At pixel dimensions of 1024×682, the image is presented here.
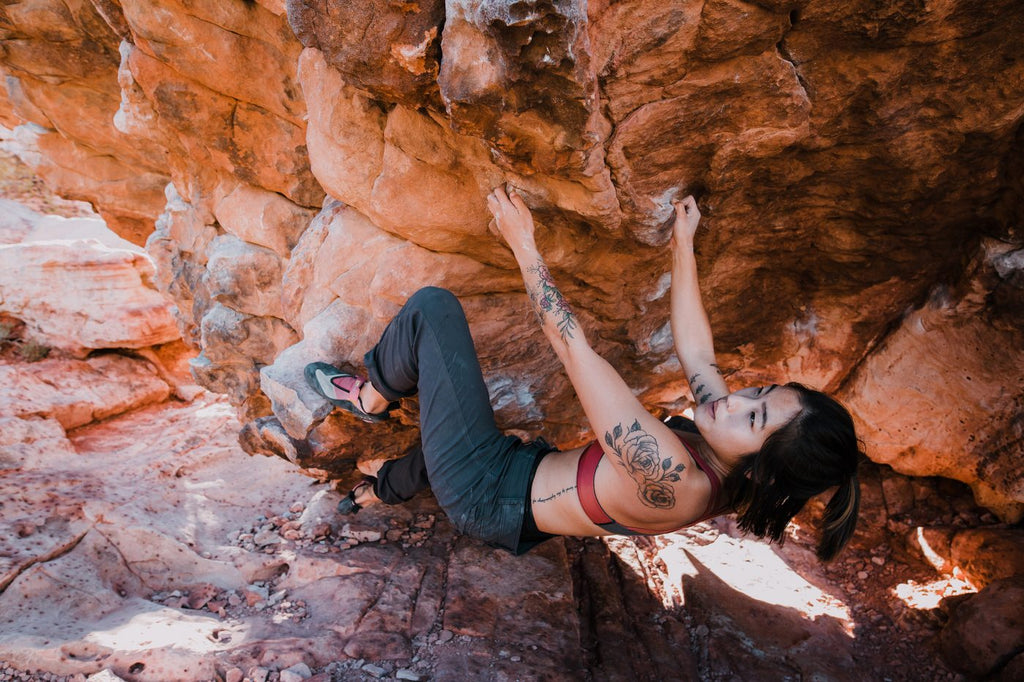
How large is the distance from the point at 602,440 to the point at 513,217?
3.28ft

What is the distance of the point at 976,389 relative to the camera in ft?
10.5

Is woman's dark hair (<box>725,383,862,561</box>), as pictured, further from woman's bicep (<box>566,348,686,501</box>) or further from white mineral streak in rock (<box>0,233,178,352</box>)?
white mineral streak in rock (<box>0,233,178,352</box>)

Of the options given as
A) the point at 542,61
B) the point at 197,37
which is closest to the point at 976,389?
the point at 542,61

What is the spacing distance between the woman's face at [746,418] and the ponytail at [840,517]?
0.38m

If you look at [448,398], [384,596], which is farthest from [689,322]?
[384,596]

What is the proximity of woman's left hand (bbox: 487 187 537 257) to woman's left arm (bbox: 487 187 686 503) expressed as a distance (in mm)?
251

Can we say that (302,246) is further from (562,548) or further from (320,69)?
(562,548)

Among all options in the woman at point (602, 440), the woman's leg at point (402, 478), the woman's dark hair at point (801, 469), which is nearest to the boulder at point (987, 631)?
the woman at point (602, 440)

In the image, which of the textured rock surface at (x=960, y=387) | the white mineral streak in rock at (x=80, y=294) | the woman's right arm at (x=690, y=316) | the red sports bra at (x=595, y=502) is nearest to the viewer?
the red sports bra at (x=595, y=502)

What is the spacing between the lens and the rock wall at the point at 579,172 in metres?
1.96

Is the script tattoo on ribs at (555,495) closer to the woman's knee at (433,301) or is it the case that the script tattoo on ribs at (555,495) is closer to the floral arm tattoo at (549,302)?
the floral arm tattoo at (549,302)

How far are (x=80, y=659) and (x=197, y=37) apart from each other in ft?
9.06

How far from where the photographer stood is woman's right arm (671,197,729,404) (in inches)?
98.0

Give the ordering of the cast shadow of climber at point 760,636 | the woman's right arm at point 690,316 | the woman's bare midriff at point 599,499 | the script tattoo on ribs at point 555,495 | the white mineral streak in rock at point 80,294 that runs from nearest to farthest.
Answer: the woman's bare midriff at point 599,499 < the script tattoo on ribs at point 555,495 < the woman's right arm at point 690,316 < the cast shadow of climber at point 760,636 < the white mineral streak in rock at point 80,294
